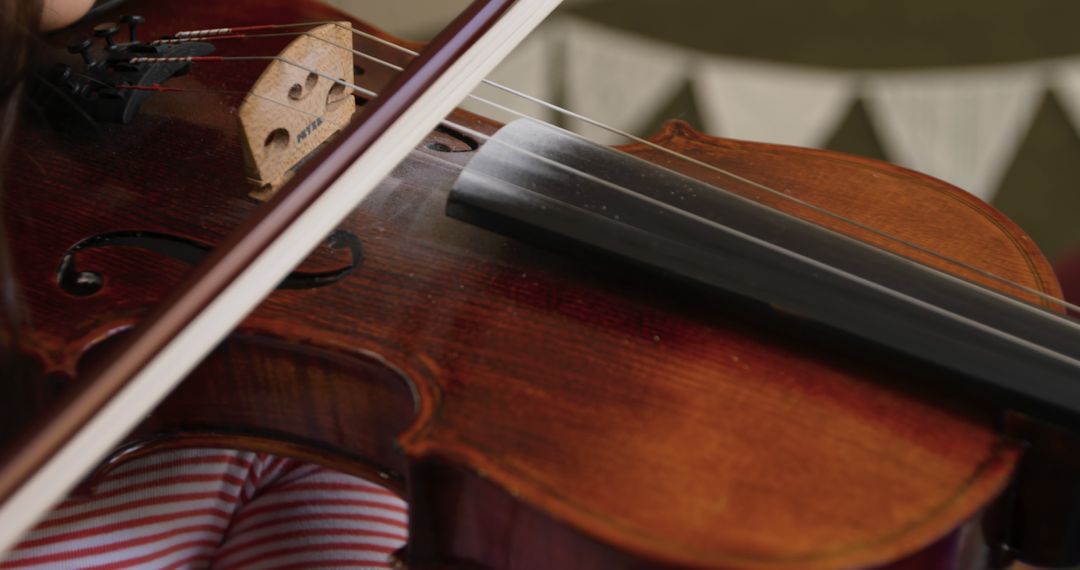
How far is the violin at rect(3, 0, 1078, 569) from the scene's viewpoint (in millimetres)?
541

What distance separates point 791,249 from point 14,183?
547 mm

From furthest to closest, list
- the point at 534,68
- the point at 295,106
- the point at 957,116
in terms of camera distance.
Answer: the point at 534,68 → the point at 957,116 → the point at 295,106

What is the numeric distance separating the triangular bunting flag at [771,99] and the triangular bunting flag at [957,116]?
0.19ft

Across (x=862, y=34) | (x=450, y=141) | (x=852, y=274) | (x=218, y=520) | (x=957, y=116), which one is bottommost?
(x=218, y=520)

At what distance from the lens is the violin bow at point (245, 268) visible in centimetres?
49

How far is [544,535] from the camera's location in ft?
1.83

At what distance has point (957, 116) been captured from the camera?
5.07ft

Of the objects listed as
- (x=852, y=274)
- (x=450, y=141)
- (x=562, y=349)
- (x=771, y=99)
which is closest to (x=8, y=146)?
(x=450, y=141)

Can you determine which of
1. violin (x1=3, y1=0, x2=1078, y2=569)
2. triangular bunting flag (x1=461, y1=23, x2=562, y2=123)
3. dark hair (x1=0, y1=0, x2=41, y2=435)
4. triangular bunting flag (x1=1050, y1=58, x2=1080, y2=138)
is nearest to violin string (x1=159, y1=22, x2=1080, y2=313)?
violin (x1=3, y1=0, x2=1078, y2=569)

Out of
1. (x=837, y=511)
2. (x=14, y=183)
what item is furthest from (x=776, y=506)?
(x=14, y=183)

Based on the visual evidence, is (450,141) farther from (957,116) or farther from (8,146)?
(957,116)

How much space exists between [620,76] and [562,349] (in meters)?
1.09

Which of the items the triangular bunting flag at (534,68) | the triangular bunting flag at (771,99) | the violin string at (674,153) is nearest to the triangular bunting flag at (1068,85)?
the triangular bunting flag at (771,99)

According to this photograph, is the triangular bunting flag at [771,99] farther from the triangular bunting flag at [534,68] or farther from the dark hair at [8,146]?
the dark hair at [8,146]
